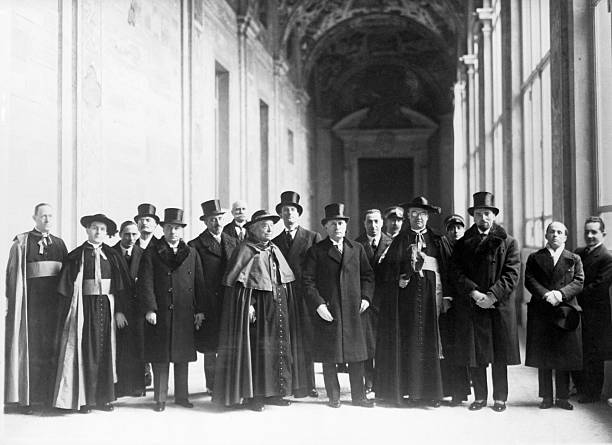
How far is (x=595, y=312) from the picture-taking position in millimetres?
6352

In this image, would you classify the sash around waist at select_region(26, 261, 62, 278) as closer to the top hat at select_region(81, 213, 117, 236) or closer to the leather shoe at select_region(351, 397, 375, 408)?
the top hat at select_region(81, 213, 117, 236)

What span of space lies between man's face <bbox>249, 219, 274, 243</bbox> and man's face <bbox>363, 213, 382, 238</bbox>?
1150mm

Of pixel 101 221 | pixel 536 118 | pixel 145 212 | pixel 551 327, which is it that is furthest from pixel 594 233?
pixel 536 118

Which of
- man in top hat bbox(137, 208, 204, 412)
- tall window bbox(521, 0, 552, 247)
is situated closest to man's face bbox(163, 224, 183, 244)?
man in top hat bbox(137, 208, 204, 412)

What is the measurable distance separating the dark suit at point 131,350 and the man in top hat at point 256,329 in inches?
31.9

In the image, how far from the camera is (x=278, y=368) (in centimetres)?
640

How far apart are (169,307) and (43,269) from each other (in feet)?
3.81

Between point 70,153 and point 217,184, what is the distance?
6.44m

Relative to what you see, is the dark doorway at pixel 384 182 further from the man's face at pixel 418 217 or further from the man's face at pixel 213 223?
the man's face at pixel 418 217

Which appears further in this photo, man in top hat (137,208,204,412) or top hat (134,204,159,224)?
top hat (134,204,159,224)

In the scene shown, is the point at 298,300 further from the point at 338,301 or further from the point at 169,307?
the point at 169,307

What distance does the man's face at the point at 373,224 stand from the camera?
721 cm

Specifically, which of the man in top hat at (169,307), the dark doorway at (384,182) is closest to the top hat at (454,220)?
the man in top hat at (169,307)

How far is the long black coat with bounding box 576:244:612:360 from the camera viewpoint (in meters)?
6.29
